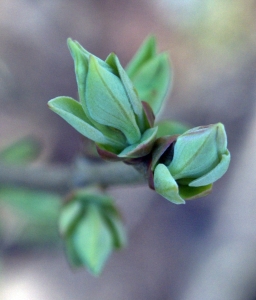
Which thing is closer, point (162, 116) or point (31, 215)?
point (31, 215)

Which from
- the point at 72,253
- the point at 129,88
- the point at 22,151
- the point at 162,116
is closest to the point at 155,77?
the point at 129,88

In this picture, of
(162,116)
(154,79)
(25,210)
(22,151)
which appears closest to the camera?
(154,79)

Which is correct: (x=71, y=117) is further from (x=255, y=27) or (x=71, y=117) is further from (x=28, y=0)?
(x=255, y=27)

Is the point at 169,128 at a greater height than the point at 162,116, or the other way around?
the point at 169,128

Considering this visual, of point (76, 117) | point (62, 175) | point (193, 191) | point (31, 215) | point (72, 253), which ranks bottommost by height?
point (31, 215)

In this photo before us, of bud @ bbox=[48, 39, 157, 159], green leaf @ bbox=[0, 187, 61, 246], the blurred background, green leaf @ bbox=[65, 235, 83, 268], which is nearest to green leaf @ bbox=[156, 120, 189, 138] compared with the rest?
bud @ bbox=[48, 39, 157, 159]

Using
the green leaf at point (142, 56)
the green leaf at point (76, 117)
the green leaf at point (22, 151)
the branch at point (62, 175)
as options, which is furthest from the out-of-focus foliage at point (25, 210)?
the green leaf at point (76, 117)

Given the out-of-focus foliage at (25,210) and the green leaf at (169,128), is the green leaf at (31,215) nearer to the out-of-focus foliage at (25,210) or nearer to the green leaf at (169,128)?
the out-of-focus foliage at (25,210)

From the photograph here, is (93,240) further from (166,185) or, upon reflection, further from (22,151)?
(22,151)

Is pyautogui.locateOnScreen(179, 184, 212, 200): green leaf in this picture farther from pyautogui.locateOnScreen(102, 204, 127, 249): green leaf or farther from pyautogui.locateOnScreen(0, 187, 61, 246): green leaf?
pyautogui.locateOnScreen(0, 187, 61, 246): green leaf
